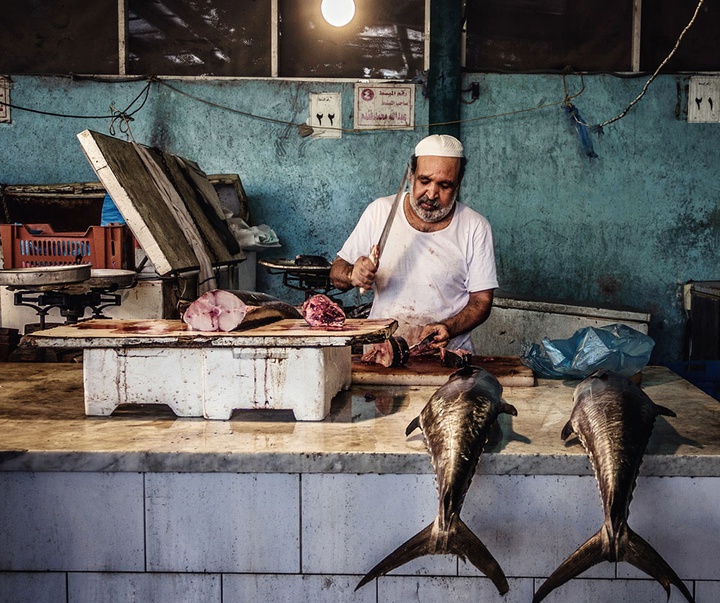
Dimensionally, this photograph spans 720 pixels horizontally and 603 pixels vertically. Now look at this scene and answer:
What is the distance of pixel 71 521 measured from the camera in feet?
8.38

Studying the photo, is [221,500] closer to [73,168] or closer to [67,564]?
[67,564]

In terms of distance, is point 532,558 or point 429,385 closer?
point 532,558

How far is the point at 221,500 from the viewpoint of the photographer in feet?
8.38

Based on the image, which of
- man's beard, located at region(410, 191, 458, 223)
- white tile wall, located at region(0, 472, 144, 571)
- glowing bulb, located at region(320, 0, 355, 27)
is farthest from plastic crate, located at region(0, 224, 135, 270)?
glowing bulb, located at region(320, 0, 355, 27)

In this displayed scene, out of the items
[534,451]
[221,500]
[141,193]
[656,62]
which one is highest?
[656,62]

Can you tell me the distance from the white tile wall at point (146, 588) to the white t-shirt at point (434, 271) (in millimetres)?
2117

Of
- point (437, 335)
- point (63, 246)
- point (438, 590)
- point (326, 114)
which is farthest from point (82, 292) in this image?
point (326, 114)

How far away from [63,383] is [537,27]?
18.8 feet

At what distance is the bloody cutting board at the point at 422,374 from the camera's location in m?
3.48

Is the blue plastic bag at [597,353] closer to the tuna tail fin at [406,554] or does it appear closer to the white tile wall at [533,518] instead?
the white tile wall at [533,518]

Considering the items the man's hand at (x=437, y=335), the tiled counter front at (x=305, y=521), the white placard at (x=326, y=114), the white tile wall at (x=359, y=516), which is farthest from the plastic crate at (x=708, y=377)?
the white placard at (x=326, y=114)

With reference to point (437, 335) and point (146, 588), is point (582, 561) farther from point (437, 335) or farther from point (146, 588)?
point (437, 335)

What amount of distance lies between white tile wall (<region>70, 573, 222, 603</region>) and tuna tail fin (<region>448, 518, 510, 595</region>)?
2.75 ft

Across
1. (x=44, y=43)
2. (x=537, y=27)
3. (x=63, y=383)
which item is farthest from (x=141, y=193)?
(x=537, y=27)
